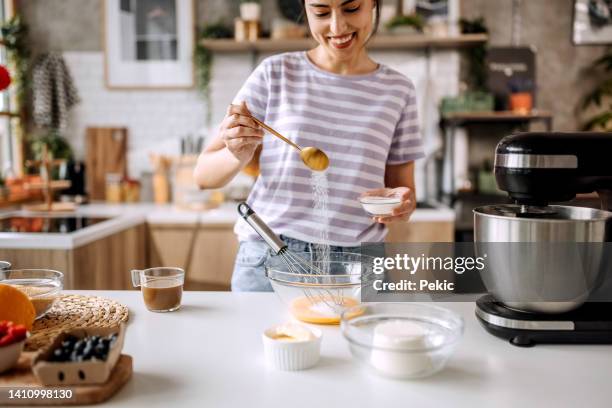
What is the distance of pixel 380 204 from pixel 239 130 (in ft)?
1.24

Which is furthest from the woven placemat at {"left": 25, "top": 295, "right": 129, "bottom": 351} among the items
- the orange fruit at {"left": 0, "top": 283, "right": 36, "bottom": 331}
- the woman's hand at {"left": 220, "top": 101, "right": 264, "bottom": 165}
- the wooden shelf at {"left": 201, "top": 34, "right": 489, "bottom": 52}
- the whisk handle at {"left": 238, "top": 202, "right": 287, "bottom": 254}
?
the wooden shelf at {"left": 201, "top": 34, "right": 489, "bottom": 52}

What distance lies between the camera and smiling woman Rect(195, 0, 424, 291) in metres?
1.55

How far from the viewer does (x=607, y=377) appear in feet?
3.01

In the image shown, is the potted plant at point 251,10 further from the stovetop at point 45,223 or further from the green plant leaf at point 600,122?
the green plant leaf at point 600,122

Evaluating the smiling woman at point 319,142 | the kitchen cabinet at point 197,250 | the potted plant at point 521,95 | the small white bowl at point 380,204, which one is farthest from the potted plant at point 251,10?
the small white bowl at point 380,204

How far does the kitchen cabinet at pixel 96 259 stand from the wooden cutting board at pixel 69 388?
165cm

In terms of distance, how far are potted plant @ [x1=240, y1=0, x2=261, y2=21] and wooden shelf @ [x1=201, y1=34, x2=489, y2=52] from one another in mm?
142

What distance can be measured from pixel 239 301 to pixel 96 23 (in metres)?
3.09

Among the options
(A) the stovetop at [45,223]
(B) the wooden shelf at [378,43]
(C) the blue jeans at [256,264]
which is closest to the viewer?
(C) the blue jeans at [256,264]

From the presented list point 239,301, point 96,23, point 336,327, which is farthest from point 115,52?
point 336,327

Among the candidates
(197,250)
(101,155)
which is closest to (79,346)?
(197,250)

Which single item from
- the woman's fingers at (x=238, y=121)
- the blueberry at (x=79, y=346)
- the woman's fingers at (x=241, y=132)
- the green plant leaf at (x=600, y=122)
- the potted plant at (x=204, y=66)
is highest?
the potted plant at (x=204, y=66)

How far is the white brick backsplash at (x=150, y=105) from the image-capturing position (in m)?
3.77

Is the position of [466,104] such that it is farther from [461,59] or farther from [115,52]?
[115,52]
